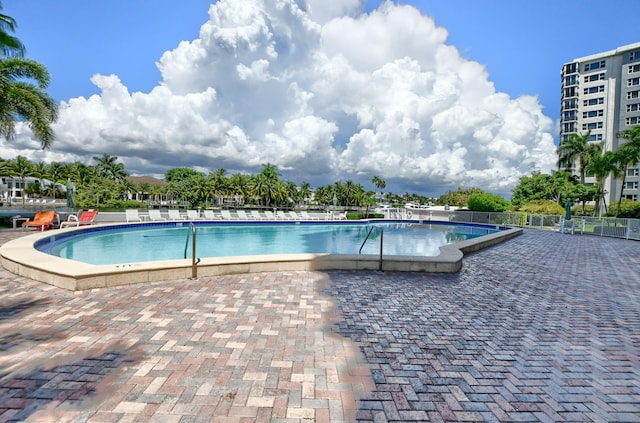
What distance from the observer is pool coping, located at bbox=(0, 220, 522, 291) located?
4973 millimetres

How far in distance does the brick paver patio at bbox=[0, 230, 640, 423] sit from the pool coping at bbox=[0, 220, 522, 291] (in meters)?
0.22

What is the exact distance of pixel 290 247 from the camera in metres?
14.4

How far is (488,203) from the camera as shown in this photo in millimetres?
29391

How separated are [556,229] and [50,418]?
24.7 metres

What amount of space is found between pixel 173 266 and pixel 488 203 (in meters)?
30.5

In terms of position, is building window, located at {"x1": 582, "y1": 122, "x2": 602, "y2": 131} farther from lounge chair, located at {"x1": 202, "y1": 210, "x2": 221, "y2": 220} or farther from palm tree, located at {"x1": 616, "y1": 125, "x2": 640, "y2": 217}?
lounge chair, located at {"x1": 202, "y1": 210, "x2": 221, "y2": 220}

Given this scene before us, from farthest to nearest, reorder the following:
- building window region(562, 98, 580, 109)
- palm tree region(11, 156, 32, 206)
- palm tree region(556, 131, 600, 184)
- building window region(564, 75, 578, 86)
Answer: building window region(564, 75, 578, 86), building window region(562, 98, 580, 109), palm tree region(11, 156, 32, 206), palm tree region(556, 131, 600, 184)

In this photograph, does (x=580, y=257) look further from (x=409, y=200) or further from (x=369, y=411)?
(x=409, y=200)

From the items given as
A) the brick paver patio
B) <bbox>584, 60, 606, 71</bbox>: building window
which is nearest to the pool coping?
the brick paver patio

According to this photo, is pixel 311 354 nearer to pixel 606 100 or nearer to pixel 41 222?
pixel 41 222

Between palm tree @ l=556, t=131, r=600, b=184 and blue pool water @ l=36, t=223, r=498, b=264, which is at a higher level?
palm tree @ l=556, t=131, r=600, b=184

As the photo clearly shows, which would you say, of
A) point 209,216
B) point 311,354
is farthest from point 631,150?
point 209,216

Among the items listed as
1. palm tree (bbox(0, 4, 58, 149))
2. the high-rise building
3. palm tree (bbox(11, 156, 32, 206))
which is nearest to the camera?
palm tree (bbox(0, 4, 58, 149))

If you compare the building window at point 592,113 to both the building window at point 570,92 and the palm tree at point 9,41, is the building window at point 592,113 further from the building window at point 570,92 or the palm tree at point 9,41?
the palm tree at point 9,41
